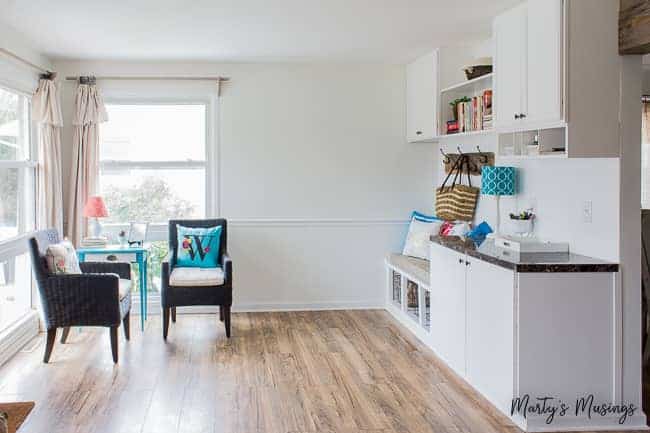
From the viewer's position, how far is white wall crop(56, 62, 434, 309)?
6543 mm

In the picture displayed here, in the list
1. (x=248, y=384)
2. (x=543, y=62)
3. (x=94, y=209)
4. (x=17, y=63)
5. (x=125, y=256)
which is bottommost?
(x=248, y=384)

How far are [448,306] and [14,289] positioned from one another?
333 cm

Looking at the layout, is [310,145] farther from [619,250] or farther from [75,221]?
[619,250]

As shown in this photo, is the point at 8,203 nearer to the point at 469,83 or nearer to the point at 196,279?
the point at 196,279

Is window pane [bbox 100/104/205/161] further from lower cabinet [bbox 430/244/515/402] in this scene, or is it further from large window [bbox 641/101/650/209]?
large window [bbox 641/101/650/209]

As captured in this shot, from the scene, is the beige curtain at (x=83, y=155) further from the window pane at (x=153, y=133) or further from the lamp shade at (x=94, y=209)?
the lamp shade at (x=94, y=209)

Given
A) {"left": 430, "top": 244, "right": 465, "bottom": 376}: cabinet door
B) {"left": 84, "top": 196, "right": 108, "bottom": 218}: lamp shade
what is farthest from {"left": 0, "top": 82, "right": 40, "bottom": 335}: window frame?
{"left": 430, "top": 244, "right": 465, "bottom": 376}: cabinet door

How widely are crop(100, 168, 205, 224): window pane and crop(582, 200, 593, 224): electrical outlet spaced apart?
378 cm

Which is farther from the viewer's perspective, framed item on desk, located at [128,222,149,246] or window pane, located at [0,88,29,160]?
framed item on desk, located at [128,222,149,246]

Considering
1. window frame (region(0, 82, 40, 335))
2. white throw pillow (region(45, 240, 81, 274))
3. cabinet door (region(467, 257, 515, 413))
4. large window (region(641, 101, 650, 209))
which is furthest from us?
large window (region(641, 101, 650, 209))

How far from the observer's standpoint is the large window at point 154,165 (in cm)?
651

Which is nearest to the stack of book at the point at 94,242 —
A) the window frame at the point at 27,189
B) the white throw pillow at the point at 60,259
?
the window frame at the point at 27,189

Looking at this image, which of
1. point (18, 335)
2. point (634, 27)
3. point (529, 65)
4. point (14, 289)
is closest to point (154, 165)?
point (14, 289)

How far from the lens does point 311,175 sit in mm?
6645
